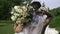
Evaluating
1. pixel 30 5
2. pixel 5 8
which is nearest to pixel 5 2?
pixel 5 8

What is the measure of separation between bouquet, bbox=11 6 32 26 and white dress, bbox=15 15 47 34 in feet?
0.31

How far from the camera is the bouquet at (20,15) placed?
12.0ft

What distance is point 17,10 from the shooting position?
12.0 feet

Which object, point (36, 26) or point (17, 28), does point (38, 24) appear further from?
point (17, 28)

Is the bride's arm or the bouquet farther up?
the bouquet

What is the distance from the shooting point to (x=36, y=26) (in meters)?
3.65

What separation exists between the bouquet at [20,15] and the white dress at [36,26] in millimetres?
96

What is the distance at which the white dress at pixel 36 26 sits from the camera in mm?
3636

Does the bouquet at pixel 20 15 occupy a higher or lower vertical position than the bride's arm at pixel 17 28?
higher

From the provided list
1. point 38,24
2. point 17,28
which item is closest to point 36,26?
point 38,24

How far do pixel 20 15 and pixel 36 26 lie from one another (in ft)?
0.94

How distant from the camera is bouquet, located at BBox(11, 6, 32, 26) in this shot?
3.66 metres

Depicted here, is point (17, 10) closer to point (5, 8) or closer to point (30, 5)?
point (30, 5)

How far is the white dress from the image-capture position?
3.64m
